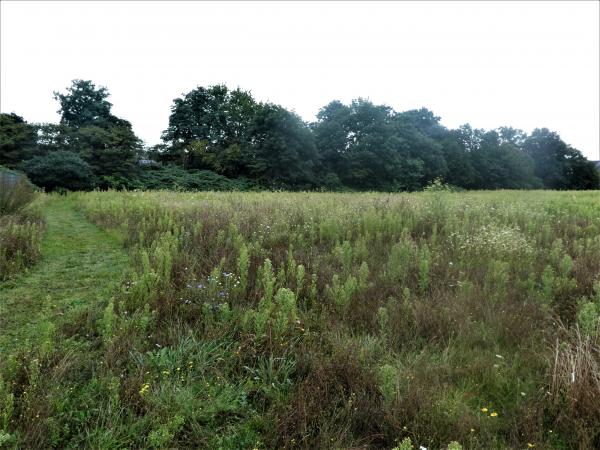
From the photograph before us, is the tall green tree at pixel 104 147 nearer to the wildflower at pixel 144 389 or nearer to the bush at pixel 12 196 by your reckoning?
the bush at pixel 12 196

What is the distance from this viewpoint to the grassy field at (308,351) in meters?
2.56

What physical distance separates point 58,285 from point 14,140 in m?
28.6

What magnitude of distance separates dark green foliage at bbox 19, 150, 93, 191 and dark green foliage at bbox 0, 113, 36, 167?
11.9ft

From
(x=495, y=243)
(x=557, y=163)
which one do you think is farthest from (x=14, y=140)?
(x=557, y=163)

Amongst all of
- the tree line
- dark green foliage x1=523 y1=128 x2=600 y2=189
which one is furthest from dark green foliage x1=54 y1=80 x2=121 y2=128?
dark green foliage x1=523 y1=128 x2=600 y2=189


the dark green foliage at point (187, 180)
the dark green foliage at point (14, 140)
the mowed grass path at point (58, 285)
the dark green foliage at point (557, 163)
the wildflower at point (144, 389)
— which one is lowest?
the wildflower at point (144, 389)

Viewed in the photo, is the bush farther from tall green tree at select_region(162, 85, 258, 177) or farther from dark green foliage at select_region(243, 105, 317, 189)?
tall green tree at select_region(162, 85, 258, 177)

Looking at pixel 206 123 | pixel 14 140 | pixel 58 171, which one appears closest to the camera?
pixel 58 171

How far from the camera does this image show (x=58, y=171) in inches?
917

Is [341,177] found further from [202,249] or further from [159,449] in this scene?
[159,449]

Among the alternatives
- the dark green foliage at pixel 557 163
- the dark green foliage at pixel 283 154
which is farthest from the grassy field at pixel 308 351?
the dark green foliage at pixel 557 163

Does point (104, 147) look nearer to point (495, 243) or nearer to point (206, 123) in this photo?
point (206, 123)

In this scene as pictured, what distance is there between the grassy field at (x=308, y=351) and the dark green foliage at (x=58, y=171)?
20988 millimetres

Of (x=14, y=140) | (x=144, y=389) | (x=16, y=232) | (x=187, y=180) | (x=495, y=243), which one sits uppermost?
(x=14, y=140)
